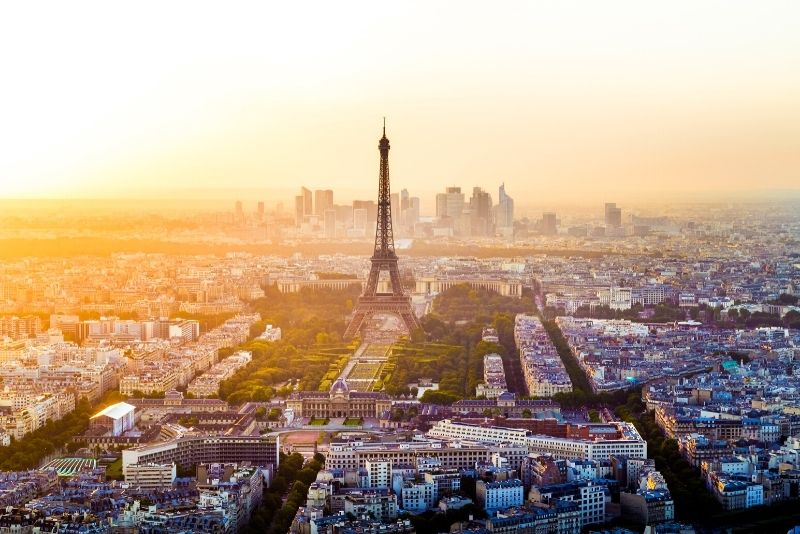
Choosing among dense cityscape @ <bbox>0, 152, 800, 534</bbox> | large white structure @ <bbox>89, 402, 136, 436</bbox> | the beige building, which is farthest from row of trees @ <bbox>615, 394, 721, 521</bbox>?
large white structure @ <bbox>89, 402, 136, 436</bbox>

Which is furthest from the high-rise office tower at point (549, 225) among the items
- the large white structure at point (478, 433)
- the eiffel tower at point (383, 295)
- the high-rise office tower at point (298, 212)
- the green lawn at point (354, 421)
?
the large white structure at point (478, 433)

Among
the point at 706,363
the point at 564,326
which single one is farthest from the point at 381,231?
the point at 706,363

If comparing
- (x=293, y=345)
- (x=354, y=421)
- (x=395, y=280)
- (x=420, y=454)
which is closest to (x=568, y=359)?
(x=293, y=345)

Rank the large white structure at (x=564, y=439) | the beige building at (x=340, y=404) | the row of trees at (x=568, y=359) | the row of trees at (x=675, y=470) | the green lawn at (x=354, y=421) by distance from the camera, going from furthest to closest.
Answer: the row of trees at (x=568, y=359), the beige building at (x=340, y=404), the green lawn at (x=354, y=421), the large white structure at (x=564, y=439), the row of trees at (x=675, y=470)

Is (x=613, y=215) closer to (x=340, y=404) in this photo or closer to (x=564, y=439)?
(x=340, y=404)

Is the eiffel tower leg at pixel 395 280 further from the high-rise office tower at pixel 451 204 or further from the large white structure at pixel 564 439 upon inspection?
the high-rise office tower at pixel 451 204

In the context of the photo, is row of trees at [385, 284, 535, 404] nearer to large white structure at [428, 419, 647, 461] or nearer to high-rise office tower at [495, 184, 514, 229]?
large white structure at [428, 419, 647, 461]

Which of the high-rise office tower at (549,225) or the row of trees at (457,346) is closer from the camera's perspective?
→ the row of trees at (457,346)
